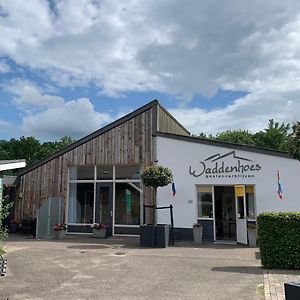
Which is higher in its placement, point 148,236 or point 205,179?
point 205,179

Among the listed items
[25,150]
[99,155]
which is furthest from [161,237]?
[25,150]

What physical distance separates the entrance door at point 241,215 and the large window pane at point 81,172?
6.60 m

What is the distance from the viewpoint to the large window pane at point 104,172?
16906 millimetres

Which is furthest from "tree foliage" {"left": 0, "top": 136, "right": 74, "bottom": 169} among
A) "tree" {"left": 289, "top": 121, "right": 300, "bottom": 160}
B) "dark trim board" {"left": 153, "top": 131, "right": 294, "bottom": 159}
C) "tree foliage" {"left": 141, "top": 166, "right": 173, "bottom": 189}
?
"tree" {"left": 289, "top": 121, "right": 300, "bottom": 160}

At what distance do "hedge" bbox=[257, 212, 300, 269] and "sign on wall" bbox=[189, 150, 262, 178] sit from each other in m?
5.24

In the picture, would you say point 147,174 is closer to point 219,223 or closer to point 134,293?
point 219,223

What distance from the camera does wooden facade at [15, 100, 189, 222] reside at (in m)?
16.3

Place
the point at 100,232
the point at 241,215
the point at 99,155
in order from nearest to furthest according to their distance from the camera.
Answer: the point at 241,215
the point at 100,232
the point at 99,155

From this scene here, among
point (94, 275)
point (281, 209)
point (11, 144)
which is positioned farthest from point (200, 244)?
point (11, 144)

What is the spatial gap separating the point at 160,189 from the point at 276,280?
823cm

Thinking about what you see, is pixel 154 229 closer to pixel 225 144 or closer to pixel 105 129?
pixel 225 144

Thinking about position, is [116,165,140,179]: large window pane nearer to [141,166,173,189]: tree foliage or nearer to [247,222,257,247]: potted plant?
[141,166,173,189]: tree foliage

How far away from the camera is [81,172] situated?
17.4 meters

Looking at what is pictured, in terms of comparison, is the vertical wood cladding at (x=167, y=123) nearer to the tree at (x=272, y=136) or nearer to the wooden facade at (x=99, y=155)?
the wooden facade at (x=99, y=155)
